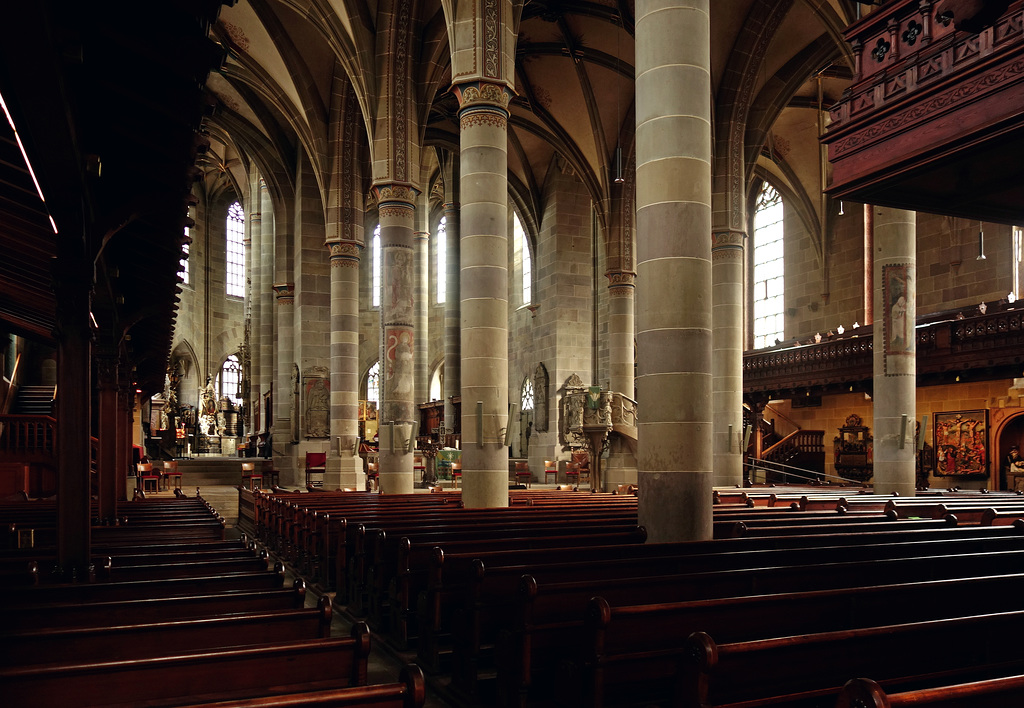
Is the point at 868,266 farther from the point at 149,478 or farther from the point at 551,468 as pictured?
the point at 149,478

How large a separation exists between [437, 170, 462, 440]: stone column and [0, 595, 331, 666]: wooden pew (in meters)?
24.2

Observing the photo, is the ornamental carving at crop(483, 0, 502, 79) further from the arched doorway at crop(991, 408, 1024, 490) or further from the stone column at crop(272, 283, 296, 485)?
the stone column at crop(272, 283, 296, 485)

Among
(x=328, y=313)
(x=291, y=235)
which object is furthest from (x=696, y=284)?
(x=291, y=235)

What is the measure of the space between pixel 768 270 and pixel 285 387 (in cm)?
1661

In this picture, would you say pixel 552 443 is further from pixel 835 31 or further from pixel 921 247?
pixel 835 31

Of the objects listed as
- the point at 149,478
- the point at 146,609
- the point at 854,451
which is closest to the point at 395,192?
the point at 149,478

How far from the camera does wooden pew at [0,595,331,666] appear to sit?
9.77ft

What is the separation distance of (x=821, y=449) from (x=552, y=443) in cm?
851

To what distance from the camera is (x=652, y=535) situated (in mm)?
6652

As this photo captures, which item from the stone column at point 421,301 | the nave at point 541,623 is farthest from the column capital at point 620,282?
the nave at point 541,623

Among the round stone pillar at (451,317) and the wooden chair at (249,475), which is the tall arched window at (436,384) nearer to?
the round stone pillar at (451,317)

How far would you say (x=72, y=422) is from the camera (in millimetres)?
4863

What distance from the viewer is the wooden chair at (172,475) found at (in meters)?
23.2

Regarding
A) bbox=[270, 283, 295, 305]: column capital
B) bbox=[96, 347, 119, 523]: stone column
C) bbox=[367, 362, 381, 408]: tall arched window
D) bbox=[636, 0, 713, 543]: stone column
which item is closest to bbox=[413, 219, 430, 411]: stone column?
bbox=[367, 362, 381, 408]: tall arched window
